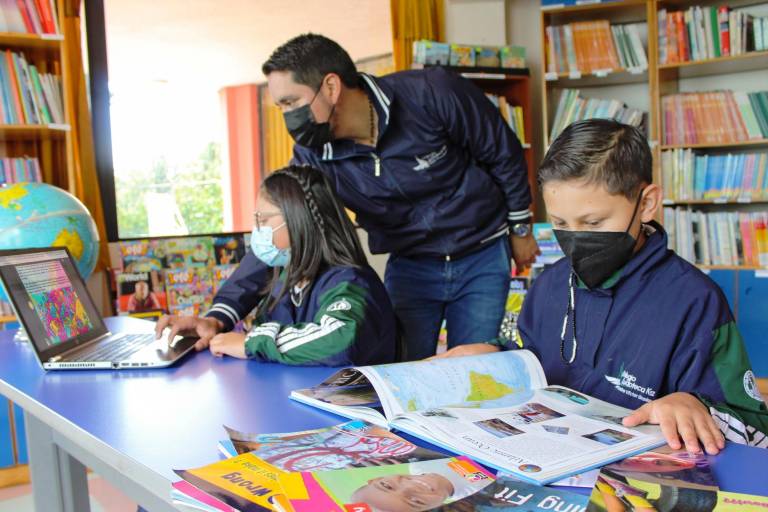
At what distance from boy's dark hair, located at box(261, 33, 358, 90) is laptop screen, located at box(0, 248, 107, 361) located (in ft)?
2.28

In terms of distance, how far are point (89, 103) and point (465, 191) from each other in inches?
85.5

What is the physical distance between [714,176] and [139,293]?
286cm

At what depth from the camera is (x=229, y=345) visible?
4.65 feet

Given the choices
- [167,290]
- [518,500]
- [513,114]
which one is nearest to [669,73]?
[513,114]

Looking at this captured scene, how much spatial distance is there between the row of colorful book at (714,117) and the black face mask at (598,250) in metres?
2.75

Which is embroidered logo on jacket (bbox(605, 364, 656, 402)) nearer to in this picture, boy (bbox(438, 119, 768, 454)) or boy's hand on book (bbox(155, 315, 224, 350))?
boy (bbox(438, 119, 768, 454))

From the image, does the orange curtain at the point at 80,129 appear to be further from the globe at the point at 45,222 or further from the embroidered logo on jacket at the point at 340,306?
the embroidered logo on jacket at the point at 340,306

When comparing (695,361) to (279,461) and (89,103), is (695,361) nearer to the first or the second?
(279,461)

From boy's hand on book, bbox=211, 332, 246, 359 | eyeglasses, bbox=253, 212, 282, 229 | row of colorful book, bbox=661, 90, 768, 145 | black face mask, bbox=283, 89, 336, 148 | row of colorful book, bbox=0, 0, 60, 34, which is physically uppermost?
row of colorful book, bbox=0, 0, 60, 34

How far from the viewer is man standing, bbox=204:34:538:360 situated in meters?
1.77

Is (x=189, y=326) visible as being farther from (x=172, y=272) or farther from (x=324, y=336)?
(x=172, y=272)

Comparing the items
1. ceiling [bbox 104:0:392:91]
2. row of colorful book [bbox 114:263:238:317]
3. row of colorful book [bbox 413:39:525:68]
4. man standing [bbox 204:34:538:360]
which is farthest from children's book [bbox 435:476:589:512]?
ceiling [bbox 104:0:392:91]

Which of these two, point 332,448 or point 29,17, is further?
point 29,17

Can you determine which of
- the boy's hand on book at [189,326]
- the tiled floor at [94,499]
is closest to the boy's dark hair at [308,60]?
the boy's hand on book at [189,326]
